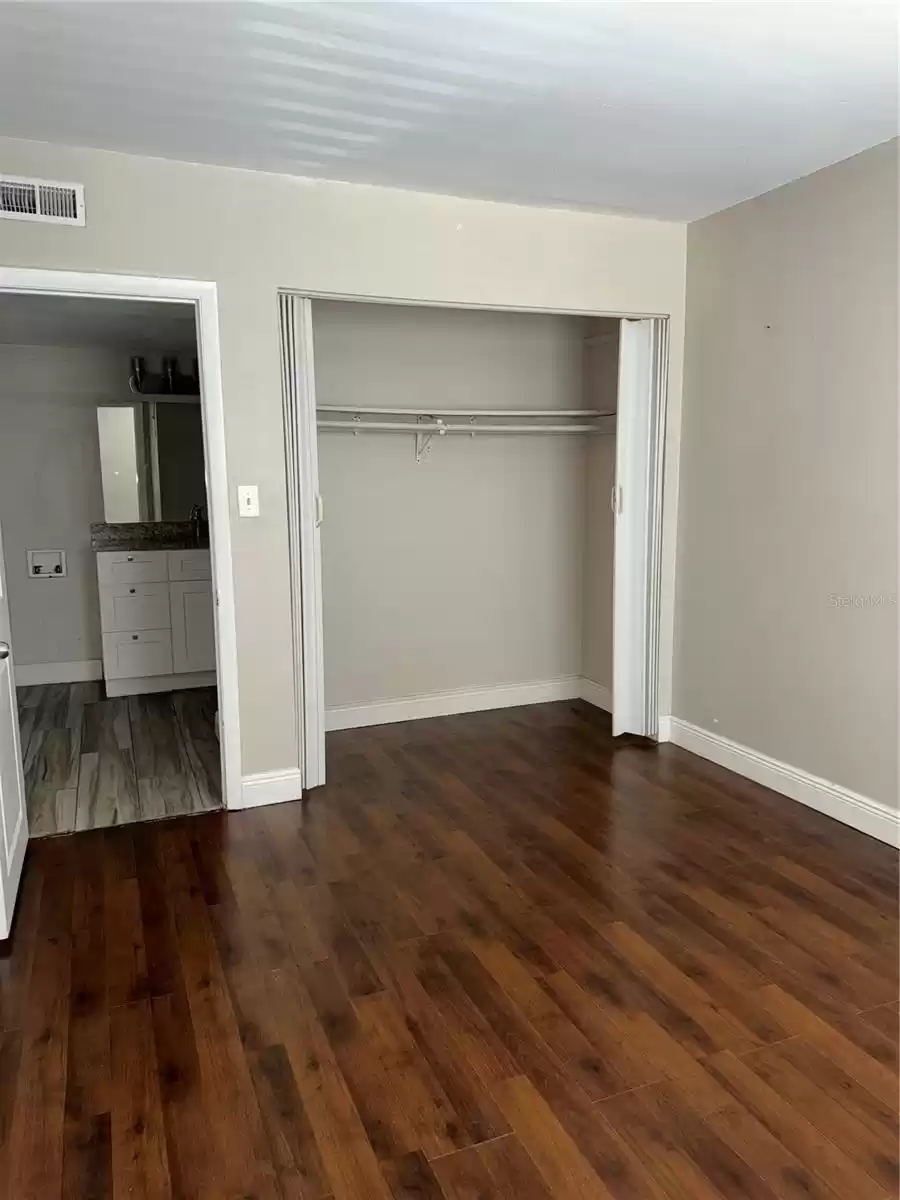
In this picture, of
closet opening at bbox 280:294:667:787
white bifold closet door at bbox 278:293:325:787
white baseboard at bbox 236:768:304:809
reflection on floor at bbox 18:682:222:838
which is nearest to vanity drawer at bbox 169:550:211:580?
reflection on floor at bbox 18:682:222:838

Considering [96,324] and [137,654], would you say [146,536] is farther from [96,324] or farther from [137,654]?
[96,324]

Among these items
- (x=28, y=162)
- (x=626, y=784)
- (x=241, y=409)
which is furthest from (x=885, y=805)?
(x=28, y=162)

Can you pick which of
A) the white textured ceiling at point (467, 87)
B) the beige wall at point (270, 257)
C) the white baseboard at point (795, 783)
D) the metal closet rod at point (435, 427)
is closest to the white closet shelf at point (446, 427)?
the metal closet rod at point (435, 427)

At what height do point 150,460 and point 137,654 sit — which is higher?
point 150,460

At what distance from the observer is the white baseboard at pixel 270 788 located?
365 cm

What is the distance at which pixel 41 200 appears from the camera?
9.88 ft

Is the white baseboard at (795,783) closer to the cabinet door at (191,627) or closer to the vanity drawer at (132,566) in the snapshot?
the cabinet door at (191,627)

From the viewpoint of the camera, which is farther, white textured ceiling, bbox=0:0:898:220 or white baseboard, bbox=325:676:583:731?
white baseboard, bbox=325:676:583:731

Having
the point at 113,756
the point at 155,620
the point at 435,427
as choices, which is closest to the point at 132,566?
the point at 155,620

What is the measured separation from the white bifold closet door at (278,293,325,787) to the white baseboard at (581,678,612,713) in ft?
6.05

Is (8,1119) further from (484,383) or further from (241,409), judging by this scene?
(484,383)

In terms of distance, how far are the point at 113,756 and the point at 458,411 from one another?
2.50 metres

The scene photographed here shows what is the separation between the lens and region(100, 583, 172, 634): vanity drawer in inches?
219

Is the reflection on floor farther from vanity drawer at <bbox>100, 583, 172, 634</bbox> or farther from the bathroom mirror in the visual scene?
the bathroom mirror
